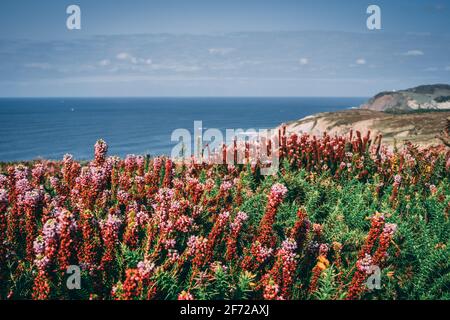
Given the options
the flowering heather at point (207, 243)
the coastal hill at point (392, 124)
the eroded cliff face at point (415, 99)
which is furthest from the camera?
the eroded cliff face at point (415, 99)

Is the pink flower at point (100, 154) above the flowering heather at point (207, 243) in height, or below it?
above

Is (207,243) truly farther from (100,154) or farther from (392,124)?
(392,124)

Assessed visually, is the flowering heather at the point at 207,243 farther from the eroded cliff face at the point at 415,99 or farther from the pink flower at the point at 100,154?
the eroded cliff face at the point at 415,99

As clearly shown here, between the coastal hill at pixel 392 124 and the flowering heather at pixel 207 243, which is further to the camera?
the coastal hill at pixel 392 124

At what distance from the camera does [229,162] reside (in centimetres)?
830

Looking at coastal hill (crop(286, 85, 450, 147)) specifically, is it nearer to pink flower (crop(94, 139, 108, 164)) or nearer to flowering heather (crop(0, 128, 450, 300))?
flowering heather (crop(0, 128, 450, 300))

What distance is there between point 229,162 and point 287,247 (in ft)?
16.4

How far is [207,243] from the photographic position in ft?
11.7

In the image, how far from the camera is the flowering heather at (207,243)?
3.15 m

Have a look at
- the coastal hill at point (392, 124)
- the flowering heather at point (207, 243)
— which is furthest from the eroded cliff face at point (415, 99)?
the flowering heather at point (207, 243)

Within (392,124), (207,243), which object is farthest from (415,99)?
(207,243)

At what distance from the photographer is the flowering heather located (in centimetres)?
315
